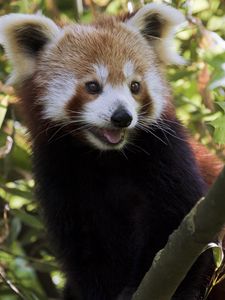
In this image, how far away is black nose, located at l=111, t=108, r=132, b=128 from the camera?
3.56 meters

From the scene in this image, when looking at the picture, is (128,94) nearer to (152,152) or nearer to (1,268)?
(152,152)

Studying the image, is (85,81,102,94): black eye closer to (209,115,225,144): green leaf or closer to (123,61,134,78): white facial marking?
(123,61,134,78): white facial marking

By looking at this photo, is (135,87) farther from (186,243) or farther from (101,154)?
(186,243)

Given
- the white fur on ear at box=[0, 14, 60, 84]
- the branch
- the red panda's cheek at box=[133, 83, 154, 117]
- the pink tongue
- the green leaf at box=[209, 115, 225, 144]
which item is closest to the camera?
the branch

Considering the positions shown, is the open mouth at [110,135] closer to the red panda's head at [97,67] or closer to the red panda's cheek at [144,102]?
the red panda's head at [97,67]

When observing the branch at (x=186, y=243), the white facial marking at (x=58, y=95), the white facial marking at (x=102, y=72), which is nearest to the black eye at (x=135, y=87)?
the white facial marking at (x=102, y=72)

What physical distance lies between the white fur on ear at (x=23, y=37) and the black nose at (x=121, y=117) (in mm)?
642

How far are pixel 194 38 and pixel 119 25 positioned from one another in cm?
108

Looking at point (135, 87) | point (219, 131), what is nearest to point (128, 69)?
point (135, 87)

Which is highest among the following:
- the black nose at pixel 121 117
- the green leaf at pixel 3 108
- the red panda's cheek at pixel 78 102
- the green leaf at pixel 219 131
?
the green leaf at pixel 219 131

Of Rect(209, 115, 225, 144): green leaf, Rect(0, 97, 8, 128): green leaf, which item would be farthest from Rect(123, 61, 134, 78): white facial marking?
Rect(0, 97, 8, 128): green leaf

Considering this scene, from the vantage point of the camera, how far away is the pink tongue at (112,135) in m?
3.76

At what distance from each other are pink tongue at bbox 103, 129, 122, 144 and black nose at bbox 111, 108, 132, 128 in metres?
0.17

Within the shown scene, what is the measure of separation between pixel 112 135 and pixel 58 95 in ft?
1.16
